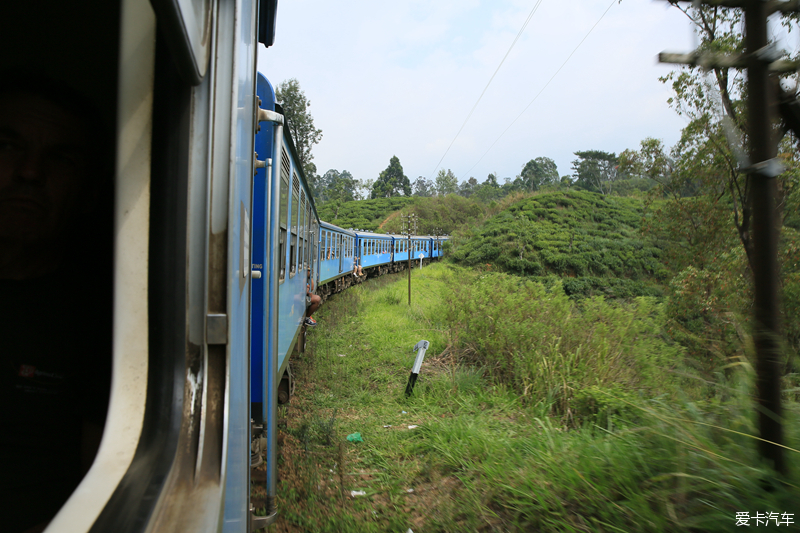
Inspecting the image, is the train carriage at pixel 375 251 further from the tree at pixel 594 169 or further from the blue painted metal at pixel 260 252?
the tree at pixel 594 169

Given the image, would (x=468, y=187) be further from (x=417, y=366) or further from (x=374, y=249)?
(x=417, y=366)

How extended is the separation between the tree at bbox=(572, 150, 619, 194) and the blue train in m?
55.0

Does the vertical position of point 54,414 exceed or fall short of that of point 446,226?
it falls short

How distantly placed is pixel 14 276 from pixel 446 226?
2016 inches

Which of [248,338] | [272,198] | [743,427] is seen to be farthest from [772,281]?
[272,198]

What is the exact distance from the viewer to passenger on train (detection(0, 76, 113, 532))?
4.50ft

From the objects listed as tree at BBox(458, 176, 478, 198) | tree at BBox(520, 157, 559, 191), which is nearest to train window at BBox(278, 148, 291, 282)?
tree at BBox(520, 157, 559, 191)

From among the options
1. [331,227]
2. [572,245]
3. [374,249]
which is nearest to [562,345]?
[331,227]

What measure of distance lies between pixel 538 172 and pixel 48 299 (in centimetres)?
8939

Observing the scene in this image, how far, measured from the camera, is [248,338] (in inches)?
58.2

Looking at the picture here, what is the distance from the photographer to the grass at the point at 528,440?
223 centimetres

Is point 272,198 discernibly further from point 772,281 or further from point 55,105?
point 772,281

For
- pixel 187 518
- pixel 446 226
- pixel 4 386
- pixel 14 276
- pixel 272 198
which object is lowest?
pixel 187 518

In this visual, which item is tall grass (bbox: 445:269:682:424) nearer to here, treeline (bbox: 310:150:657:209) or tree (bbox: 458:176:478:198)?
treeline (bbox: 310:150:657:209)
